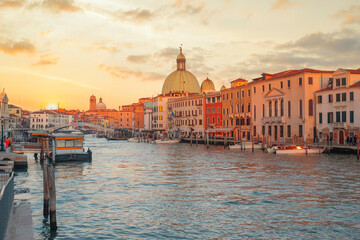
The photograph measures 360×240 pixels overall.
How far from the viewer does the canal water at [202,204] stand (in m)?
13.2

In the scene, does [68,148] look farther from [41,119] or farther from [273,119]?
[41,119]

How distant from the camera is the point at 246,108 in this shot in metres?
68.1

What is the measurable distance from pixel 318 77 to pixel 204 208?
40.8 m

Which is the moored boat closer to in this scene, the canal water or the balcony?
the canal water

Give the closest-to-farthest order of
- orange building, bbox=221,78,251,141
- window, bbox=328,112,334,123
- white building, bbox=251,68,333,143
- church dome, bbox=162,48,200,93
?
window, bbox=328,112,334,123 → white building, bbox=251,68,333,143 → orange building, bbox=221,78,251,141 → church dome, bbox=162,48,200,93

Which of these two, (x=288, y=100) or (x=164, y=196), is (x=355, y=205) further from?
(x=288, y=100)

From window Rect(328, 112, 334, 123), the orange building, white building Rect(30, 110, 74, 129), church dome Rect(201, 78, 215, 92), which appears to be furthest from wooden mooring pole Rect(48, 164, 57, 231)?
white building Rect(30, 110, 74, 129)

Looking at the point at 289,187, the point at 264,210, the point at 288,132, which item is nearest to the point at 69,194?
the point at 264,210

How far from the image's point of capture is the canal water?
1316cm

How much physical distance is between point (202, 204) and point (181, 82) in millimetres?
103666

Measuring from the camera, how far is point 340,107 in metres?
46.8

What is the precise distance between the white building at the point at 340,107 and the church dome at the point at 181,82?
70166mm

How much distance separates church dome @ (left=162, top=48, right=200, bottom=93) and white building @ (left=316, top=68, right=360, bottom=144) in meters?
70.2

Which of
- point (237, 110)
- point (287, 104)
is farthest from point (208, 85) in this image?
point (287, 104)
